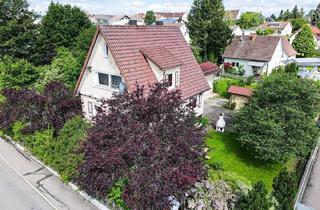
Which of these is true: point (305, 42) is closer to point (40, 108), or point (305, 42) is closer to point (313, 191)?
point (313, 191)

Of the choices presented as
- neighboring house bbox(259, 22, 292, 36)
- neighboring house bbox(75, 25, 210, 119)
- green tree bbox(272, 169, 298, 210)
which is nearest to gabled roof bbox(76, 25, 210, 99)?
neighboring house bbox(75, 25, 210, 119)

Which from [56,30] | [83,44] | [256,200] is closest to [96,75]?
[83,44]

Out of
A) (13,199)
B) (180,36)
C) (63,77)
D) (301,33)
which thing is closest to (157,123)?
(13,199)

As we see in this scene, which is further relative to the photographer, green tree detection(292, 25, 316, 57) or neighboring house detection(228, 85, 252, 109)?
green tree detection(292, 25, 316, 57)

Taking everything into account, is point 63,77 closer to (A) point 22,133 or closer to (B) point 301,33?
(A) point 22,133

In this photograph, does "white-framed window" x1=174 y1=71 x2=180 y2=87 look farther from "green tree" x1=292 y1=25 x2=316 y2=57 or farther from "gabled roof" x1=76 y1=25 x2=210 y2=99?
"green tree" x1=292 y1=25 x2=316 y2=57

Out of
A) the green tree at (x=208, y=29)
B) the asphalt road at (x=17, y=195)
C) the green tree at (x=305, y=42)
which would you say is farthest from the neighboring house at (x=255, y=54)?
the asphalt road at (x=17, y=195)
